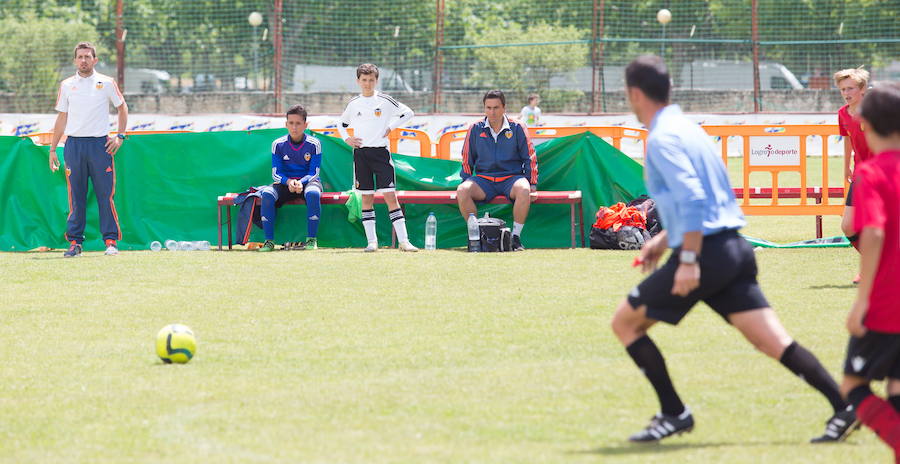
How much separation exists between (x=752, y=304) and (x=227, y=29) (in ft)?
103

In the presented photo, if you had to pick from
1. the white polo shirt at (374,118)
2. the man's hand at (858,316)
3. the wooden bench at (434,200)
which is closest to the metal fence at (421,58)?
the wooden bench at (434,200)

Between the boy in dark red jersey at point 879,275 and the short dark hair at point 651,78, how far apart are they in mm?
897

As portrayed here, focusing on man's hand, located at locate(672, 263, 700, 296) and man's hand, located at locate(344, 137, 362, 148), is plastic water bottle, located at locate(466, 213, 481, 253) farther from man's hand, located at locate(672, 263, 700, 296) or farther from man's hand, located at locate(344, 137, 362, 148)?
man's hand, located at locate(672, 263, 700, 296)

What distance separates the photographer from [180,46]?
32.6 metres

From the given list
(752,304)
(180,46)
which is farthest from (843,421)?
(180,46)

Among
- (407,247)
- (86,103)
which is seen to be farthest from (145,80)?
(407,247)

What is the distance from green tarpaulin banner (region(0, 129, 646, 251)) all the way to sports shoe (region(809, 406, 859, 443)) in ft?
30.6

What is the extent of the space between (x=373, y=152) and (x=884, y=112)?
386 inches

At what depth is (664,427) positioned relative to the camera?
5113 millimetres

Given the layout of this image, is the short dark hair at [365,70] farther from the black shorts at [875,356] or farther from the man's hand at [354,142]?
the black shorts at [875,356]

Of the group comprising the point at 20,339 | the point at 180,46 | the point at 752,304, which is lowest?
the point at 20,339

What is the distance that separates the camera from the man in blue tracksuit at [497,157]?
13812 mm

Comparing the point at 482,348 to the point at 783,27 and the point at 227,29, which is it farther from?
the point at 783,27

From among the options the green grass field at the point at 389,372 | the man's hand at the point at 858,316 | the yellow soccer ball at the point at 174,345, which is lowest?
the green grass field at the point at 389,372
